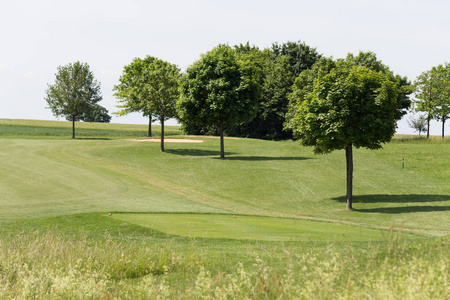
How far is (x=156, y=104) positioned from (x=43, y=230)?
37300 millimetres

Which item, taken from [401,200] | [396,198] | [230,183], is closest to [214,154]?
[230,183]

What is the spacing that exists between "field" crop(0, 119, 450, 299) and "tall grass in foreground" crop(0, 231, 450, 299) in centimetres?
5

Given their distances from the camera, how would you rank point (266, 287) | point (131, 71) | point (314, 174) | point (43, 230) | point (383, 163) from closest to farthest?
point (266, 287) → point (43, 230) → point (314, 174) → point (383, 163) → point (131, 71)

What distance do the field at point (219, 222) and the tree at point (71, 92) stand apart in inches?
667

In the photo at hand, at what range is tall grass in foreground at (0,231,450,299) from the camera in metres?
6.60

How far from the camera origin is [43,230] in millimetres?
18766

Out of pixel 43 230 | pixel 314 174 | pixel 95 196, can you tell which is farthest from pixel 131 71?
pixel 43 230

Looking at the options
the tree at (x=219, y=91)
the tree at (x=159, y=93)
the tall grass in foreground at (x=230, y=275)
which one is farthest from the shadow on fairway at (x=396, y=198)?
the tree at (x=159, y=93)

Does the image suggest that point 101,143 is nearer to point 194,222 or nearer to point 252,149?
point 252,149

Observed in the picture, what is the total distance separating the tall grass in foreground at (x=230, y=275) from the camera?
660 cm

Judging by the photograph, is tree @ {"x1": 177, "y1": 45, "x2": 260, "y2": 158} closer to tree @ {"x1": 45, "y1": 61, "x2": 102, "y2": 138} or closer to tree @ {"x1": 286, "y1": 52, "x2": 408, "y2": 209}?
tree @ {"x1": 286, "y1": 52, "x2": 408, "y2": 209}

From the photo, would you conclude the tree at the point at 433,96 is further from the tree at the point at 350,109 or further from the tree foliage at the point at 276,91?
the tree at the point at 350,109

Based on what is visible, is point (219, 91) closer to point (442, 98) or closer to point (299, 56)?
point (299, 56)

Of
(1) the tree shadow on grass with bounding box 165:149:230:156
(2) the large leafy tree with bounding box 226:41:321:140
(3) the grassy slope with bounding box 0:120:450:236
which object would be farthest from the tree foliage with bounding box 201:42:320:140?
(3) the grassy slope with bounding box 0:120:450:236
